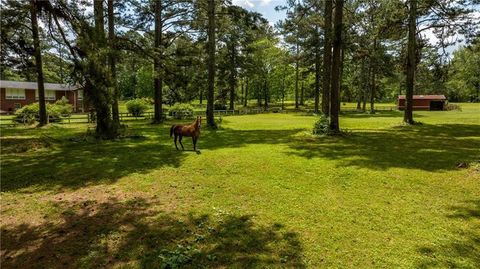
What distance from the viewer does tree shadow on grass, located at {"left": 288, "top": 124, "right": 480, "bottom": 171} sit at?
34.4 feet

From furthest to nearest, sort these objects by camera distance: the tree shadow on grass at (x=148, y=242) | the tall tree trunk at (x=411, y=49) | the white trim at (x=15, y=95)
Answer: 1. the white trim at (x=15, y=95)
2. the tall tree trunk at (x=411, y=49)
3. the tree shadow on grass at (x=148, y=242)

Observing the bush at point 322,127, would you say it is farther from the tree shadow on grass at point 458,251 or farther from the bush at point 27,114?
the bush at point 27,114

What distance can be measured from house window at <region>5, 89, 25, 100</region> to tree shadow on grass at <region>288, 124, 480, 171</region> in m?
49.6

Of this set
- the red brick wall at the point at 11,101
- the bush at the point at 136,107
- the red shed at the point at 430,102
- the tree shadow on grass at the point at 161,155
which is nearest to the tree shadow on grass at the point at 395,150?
the tree shadow on grass at the point at 161,155

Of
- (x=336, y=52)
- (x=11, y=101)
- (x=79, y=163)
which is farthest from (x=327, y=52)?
(x=11, y=101)

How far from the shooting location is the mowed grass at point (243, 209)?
16.9 ft

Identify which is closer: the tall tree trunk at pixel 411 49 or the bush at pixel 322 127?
the bush at pixel 322 127

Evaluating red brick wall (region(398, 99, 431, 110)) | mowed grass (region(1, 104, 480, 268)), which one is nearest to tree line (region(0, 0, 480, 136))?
mowed grass (region(1, 104, 480, 268))

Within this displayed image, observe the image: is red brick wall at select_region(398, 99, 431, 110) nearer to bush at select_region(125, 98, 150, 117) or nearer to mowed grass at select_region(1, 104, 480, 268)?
bush at select_region(125, 98, 150, 117)

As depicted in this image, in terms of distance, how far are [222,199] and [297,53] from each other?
50.9 metres

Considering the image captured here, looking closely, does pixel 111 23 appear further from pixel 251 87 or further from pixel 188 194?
pixel 251 87

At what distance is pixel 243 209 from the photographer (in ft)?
22.7

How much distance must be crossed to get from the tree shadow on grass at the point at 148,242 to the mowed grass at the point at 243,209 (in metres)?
0.02

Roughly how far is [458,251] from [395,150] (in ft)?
26.4
